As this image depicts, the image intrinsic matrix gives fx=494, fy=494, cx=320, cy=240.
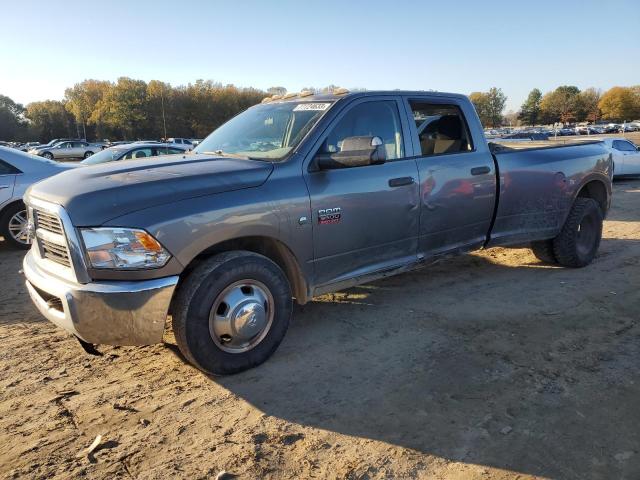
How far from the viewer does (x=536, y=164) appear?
533cm

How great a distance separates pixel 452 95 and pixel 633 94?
122m

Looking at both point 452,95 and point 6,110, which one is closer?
point 452,95

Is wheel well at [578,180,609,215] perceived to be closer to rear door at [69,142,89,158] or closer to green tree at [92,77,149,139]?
rear door at [69,142,89,158]

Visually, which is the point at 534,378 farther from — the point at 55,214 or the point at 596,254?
the point at 596,254

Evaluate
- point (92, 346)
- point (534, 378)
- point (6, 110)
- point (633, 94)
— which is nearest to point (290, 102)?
point (92, 346)

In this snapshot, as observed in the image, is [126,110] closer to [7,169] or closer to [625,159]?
[625,159]

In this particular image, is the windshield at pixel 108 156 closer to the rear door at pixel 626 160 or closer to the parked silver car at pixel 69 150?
the rear door at pixel 626 160

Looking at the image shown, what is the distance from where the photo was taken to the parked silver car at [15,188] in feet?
23.2

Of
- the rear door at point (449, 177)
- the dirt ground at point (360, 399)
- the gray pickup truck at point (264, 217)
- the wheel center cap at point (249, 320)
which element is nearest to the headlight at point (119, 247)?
the gray pickup truck at point (264, 217)

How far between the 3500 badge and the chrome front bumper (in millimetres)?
1162

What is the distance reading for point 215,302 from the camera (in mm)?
3195

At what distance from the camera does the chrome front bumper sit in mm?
2873

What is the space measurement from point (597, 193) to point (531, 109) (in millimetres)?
117291

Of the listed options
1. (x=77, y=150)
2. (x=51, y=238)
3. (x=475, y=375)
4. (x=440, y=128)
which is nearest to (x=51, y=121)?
(x=77, y=150)
